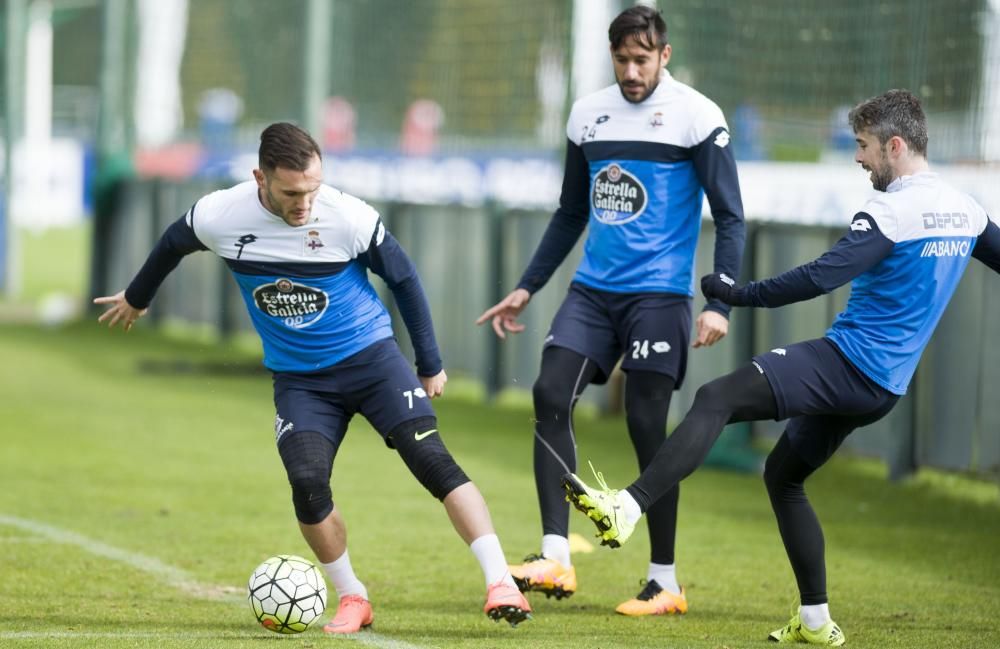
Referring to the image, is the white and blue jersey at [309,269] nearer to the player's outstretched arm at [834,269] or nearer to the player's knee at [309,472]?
the player's knee at [309,472]

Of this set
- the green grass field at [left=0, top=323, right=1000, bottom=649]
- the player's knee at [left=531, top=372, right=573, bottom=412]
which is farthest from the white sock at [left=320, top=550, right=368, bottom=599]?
the player's knee at [left=531, top=372, right=573, bottom=412]

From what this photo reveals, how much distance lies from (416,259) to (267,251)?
9643 mm

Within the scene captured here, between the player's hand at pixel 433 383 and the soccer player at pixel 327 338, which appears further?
the player's hand at pixel 433 383

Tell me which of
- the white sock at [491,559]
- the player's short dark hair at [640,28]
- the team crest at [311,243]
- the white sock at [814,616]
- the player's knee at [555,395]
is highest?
the player's short dark hair at [640,28]

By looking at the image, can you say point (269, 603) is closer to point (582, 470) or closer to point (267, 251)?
point (267, 251)

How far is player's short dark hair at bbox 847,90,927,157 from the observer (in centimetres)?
596

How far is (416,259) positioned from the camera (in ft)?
52.5

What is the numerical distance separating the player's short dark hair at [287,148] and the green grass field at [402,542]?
175cm

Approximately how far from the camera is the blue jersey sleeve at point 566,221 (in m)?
7.33

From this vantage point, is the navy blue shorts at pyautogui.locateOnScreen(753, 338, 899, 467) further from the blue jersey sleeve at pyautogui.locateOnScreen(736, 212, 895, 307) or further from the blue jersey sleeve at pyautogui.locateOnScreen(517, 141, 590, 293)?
the blue jersey sleeve at pyautogui.locateOnScreen(517, 141, 590, 293)

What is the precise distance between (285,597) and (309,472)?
1.55ft

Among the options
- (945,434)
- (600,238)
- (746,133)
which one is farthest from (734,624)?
(746,133)

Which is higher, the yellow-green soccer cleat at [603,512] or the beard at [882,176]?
the beard at [882,176]

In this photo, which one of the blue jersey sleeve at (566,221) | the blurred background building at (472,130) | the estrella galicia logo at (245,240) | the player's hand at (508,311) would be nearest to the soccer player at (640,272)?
the blue jersey sleeve at (566,221)
